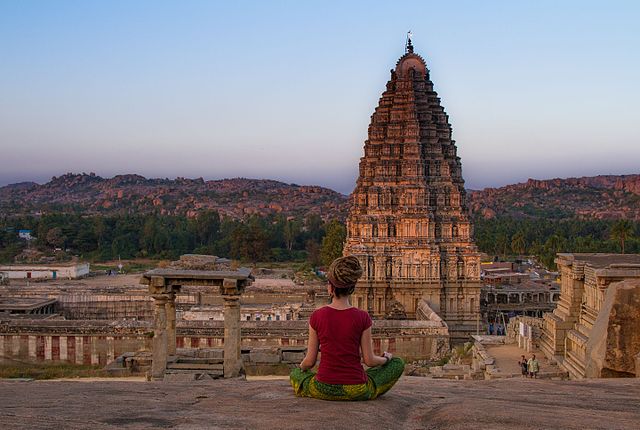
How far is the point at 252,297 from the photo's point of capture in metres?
43.8

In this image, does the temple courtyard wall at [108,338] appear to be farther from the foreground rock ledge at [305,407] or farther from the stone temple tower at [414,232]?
the foreground rock ledge at [305,407]

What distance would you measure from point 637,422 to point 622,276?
10.9m

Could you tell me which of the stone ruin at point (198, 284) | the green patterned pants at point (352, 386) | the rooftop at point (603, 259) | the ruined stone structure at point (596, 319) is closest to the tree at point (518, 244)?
the ruined stone structure at point (596, 319)

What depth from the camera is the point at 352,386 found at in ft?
22.6

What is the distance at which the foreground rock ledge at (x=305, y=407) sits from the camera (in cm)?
620

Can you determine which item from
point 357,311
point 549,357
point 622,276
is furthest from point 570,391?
point 549,357

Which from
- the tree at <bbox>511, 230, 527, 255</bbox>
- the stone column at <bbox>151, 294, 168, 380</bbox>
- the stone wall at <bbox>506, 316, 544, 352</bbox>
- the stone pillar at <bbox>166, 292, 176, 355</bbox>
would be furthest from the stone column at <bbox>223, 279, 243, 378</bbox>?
the tree at <bbox>511, 230, 527, 255</bbox>

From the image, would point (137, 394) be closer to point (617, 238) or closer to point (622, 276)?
point (622, 276)

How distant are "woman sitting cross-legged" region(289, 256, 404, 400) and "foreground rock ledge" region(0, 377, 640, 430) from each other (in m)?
0.15

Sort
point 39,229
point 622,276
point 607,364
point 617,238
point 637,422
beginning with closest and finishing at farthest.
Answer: point 637,422, point 607,364, point 622,276, point 617,238, point 39,229

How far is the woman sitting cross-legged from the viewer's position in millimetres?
6871

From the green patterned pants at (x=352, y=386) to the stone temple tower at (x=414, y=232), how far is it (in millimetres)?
29428

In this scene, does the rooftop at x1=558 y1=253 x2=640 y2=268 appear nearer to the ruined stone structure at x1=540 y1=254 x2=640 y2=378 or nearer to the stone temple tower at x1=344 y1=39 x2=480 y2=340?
the ruined stone structure at x1=540 y1=254 x2=640 y2=378

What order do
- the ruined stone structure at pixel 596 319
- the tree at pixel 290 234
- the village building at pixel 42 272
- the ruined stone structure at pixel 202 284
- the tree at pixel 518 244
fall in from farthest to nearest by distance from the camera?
the tree at pixel 290 234 → the tree at pixel 518 244 → the village building at pixel 42 272 → the ruined stone structure at pixel 202 284 → the ruined stone structure at pixel 596 319
